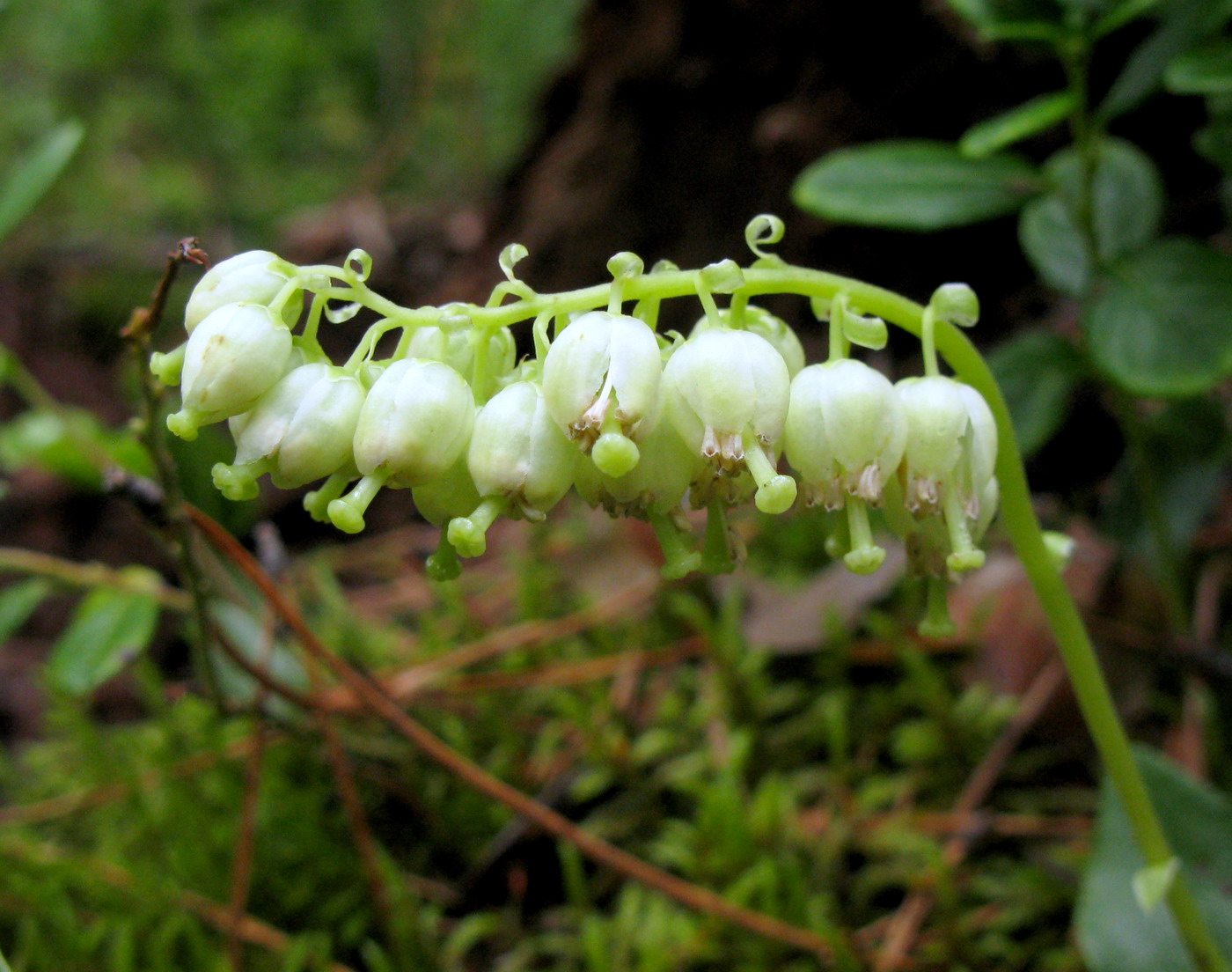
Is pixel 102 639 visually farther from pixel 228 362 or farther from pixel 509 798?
pixel 228 362

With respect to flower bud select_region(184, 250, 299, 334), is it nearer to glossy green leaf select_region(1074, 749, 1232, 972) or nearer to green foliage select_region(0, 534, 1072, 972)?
green foliage select_region(0, 534, 1072, 972)

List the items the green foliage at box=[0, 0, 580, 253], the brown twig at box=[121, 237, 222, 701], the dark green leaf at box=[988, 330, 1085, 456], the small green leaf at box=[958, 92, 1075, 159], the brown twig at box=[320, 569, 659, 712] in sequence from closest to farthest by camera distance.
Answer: the brown twig at box=[121, 237, 222, 701] < the small green leaf at box=[958, 92, 1075, 159] < the dark green leaf at box=[988, 330, 1085, 456] < the brown twig at box=[320, 569, 659, 712] < the green foliage at box=[0, 0, 580, 253]

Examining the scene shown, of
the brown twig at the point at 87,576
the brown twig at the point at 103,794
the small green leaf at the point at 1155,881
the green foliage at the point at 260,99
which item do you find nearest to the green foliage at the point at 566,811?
the brown twig at the point at 103,794

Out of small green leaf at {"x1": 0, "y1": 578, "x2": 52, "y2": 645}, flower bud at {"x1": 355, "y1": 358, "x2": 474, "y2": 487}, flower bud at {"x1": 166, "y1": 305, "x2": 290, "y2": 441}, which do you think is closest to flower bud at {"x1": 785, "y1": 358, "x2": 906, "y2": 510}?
flower bud at {"x1": 355, "y1": 358, "x2": 474, "y2": 487}

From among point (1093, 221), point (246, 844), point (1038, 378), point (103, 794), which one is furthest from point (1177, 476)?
point (103, 794)

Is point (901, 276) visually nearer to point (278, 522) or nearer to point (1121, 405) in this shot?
point (1121, 405)

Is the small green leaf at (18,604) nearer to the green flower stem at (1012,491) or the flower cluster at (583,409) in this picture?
the flower cluster at (583,409)
